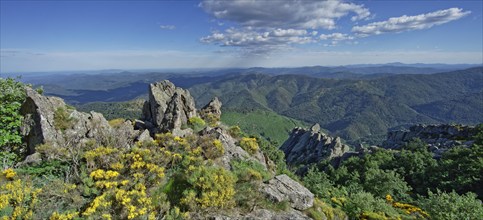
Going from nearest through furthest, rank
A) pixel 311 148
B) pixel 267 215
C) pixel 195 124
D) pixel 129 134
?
pixel 267 215 < pixel 129 134 < pixel 195 124 < pixel 311 148

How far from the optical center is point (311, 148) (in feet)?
381


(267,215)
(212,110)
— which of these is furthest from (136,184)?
(212,110)

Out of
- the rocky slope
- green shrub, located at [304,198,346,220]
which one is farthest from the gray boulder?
green shrub, located at [304,198,346,220]

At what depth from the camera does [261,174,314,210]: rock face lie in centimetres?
1577

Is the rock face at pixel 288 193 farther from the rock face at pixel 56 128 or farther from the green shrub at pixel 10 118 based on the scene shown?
the green shrub at pixel 10 118

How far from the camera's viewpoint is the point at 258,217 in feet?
46.3

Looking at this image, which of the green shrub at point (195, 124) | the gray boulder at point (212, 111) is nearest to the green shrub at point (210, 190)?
the green shrub at point (195, 124)

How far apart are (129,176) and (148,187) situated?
1094 mm

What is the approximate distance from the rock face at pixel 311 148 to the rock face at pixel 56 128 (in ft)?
273

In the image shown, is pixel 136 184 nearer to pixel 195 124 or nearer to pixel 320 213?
pixel 320 213

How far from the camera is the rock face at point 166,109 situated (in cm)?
3116

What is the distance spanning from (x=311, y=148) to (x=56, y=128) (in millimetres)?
103747

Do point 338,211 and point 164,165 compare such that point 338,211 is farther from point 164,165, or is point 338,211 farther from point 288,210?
point 164,165

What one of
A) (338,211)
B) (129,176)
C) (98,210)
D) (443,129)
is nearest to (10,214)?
(98,210)
